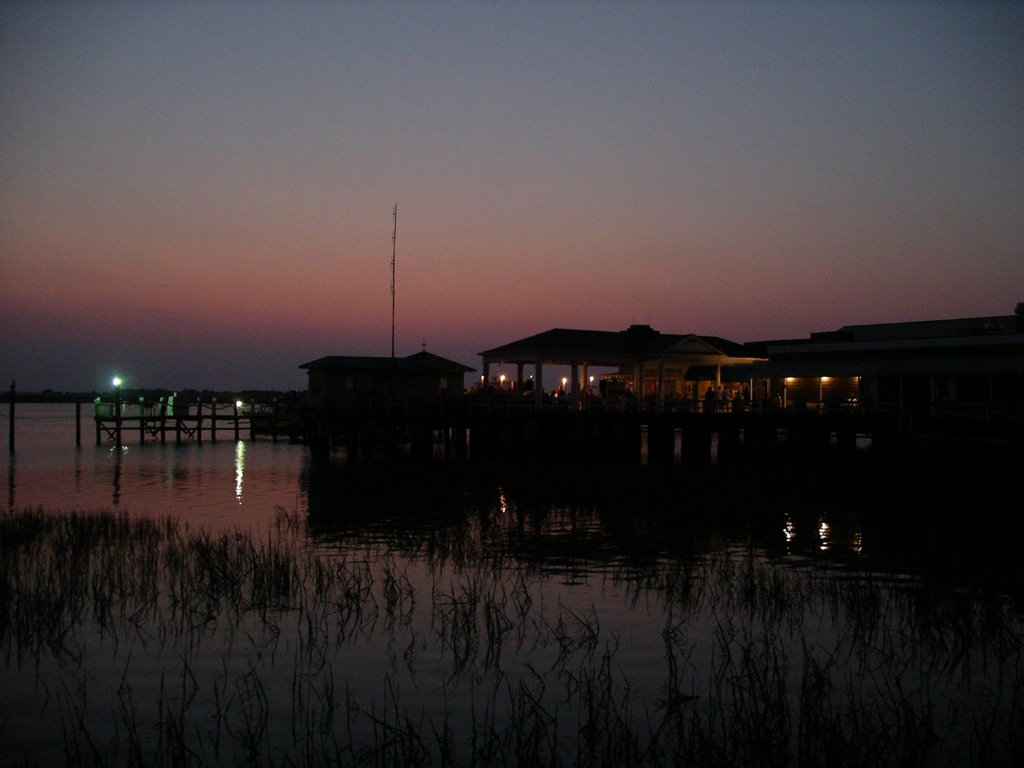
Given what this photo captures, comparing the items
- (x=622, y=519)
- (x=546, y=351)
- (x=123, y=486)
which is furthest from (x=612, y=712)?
(x=546, y=351)

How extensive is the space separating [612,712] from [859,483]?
28.2 m

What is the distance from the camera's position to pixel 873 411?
4338 centimetres

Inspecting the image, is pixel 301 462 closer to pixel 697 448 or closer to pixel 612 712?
pixel 697 448

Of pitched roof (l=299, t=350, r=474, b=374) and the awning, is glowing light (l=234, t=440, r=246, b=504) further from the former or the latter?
the awning

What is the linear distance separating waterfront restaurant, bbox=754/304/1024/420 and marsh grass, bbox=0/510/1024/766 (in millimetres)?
25865

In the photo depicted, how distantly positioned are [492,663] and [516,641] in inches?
36.4

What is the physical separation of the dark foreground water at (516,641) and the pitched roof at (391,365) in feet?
120

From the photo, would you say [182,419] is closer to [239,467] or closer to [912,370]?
[239,467]

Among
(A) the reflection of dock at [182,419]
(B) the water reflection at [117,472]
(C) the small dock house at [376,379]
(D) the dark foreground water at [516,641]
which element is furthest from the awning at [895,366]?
(A) the reflection of dock at [182,419]

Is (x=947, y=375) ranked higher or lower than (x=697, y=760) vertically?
higher

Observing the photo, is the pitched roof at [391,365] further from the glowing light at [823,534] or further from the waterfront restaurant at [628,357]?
the glowing light at [823,534]

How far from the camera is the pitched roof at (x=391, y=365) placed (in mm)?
62184

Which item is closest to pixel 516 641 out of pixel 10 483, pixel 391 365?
pixel 10 483

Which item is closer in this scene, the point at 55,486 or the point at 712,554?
the point at 712,554
